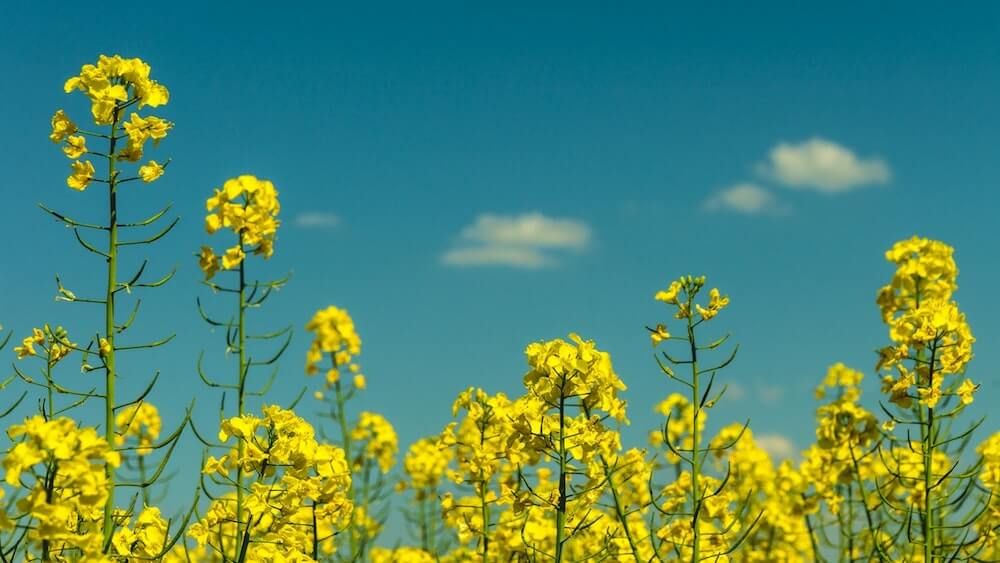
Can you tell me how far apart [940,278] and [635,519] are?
2.88 meters

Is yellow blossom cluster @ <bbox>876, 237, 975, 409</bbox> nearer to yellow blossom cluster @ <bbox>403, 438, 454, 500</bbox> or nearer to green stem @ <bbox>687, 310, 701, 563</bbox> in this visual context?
green stem @ <bbox>687, 310, 701, 563</bbox>

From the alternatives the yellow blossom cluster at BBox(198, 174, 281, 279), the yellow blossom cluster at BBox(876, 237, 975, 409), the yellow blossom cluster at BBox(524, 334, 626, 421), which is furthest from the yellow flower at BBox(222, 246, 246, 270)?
the yellow blossom cluster at BBox(876, 237, 975, 409)

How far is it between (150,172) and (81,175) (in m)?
0.27

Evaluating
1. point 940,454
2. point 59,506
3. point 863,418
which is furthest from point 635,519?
point 59,506

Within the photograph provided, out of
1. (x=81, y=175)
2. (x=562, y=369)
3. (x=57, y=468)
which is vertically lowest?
(x=57, y=468)

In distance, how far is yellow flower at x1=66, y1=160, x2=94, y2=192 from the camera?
446 cm

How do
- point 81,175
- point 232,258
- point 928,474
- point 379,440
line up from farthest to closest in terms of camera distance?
1. point 379,440
2. point 232,258
3. point 928,474
4. point 81,175

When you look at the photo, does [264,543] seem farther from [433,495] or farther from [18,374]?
[433,495]

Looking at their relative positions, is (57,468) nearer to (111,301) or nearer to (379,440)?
(111,301)

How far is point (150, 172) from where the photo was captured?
451 cm

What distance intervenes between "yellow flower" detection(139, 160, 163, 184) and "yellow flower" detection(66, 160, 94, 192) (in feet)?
0.66

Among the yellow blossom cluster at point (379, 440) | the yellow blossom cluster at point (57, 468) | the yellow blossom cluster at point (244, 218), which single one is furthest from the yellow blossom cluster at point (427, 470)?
the yellow blossom cluster at point (57, 468)

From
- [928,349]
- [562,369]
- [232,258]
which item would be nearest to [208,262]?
[232,258]

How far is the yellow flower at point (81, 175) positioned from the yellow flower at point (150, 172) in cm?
20
